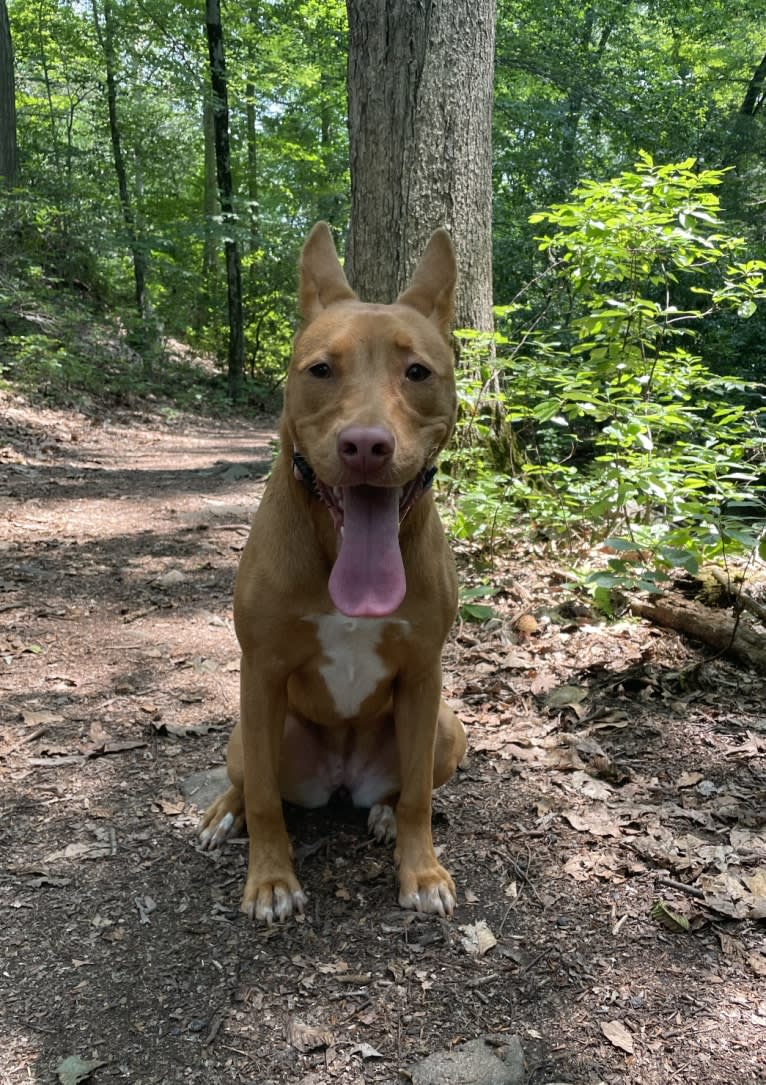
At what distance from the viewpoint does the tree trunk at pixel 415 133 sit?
5449mm

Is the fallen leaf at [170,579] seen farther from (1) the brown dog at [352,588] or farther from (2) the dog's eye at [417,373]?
(2) the dog's eye at [417,373]

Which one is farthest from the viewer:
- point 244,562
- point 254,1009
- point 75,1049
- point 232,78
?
point 232,78

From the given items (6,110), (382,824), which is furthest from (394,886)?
(6,110)

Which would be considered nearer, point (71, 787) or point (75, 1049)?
point (75, 1049)

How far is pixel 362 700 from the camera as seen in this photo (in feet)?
8.98

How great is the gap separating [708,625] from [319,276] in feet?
9.10

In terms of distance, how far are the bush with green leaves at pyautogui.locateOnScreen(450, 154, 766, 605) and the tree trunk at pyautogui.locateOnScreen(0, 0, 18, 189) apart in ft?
35.5

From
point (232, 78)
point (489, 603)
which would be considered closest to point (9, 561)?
point (489, 603)

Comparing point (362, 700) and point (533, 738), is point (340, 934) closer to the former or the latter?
point (362, 700)

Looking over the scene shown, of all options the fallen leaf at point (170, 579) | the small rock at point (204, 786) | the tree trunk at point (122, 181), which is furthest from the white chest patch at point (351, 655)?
the tree trunk at point (122, 181)

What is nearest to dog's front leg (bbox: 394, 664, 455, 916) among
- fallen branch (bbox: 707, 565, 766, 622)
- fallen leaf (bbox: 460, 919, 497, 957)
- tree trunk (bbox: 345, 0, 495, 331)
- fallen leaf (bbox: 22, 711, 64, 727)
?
fallen leaf (bbox: 460, 919, 497, 957)

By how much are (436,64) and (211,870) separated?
5389 millimetres

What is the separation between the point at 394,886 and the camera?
2.73m

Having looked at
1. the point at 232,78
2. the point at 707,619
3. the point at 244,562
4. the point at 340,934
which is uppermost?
the point at 232,78
